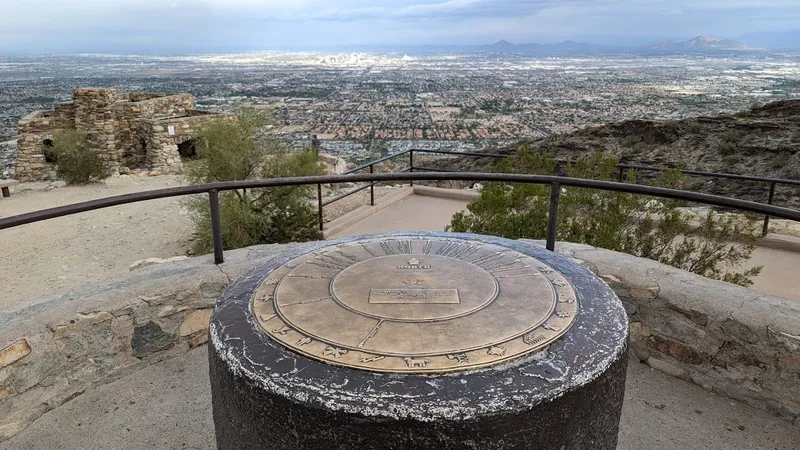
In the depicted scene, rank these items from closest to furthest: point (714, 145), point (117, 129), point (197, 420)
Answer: point (197, 420), point (714, 145), point (117, 129)

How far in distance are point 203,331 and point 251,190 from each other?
6.46 meters

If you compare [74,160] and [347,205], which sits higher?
[74,160]

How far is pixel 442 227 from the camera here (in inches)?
294

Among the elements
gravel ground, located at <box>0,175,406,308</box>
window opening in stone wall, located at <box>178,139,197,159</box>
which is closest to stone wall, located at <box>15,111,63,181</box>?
gravel ground, located at <box>0,175,406,308</box>

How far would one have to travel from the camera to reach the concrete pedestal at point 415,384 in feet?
5.65

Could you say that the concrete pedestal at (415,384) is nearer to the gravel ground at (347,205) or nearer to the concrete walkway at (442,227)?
the concrete walkway at (442,227)

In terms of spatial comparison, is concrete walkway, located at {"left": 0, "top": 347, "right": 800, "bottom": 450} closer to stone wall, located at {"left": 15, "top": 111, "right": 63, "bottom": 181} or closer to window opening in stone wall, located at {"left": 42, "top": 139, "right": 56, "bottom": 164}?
window opening in stone wall, located at {"left": 42, "top": 139, "right": 56, "bottom": 164}

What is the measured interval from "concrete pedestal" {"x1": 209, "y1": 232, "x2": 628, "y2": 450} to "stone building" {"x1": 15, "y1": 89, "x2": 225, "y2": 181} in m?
16.7

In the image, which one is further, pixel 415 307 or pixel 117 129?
pixel 117 129

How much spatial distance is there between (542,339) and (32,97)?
5945 centimetres

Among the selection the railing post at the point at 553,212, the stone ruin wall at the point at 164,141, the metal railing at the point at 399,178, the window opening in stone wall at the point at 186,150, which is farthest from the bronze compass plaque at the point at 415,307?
the window opening in stone wall at the point at 186,150

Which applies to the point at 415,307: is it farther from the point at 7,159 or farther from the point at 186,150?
the point at 7,159

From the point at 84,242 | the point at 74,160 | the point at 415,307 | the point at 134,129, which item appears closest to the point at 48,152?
the point at 74,160

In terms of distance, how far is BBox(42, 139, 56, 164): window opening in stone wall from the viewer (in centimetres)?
1584
